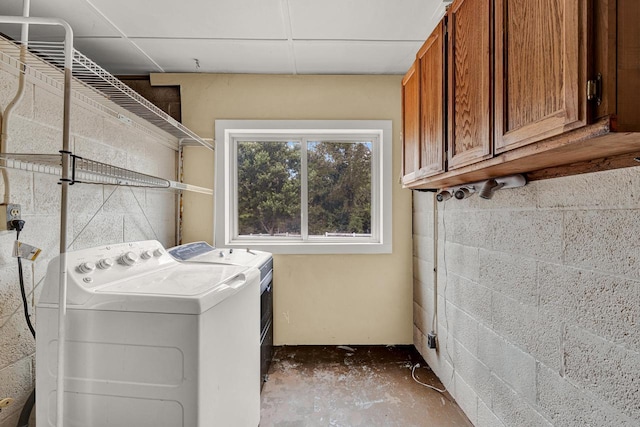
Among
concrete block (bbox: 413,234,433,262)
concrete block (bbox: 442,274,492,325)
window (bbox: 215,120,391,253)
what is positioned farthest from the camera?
window (bbox: 215,120,391,253)

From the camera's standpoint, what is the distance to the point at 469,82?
4.03 ft

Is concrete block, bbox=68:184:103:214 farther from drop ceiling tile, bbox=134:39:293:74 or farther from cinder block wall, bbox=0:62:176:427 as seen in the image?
drop ceiling tile, bbox=134:39:293:74

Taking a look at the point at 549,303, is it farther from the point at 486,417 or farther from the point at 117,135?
the point at 117,135

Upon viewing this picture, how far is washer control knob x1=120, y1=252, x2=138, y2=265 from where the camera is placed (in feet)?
4.83

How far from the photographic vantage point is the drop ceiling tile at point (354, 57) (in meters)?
2.18

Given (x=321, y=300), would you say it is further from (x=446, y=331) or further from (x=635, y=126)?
(x=635, y=126)

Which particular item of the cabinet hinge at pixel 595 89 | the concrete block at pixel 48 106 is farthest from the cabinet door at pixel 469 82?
the concrete block at pixel 48 106

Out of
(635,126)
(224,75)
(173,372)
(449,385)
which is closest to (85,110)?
(224,75)

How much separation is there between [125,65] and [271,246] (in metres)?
1.83

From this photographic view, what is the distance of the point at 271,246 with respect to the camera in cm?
267

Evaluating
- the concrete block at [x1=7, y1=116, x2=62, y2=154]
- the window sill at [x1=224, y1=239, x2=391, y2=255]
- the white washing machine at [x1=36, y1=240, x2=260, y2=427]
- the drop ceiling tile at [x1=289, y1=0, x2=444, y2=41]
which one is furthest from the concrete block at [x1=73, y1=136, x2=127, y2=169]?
the drop ceiling tile at [x1=289, y1=0, x2=444, y2=41]

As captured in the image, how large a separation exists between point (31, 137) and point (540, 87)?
195 cm

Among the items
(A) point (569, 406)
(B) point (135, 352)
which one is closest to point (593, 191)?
(A) point (569, 406)

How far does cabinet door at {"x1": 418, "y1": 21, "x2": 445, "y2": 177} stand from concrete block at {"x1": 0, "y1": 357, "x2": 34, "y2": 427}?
2.07 meters
